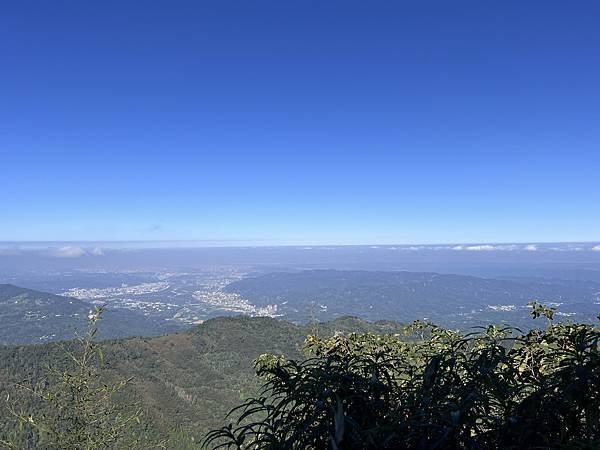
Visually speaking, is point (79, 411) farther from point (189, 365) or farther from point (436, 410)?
point (189, 365)

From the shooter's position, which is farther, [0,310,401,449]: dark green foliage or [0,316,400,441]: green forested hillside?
[0,316,400,441]: green forested hillside

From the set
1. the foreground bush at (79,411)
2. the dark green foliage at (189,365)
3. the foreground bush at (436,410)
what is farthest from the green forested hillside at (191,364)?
the foreground bush at (436,410)

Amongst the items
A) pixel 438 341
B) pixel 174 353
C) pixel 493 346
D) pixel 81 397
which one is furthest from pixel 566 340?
pixel 174 353

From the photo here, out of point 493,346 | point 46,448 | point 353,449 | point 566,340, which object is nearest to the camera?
point 353,449

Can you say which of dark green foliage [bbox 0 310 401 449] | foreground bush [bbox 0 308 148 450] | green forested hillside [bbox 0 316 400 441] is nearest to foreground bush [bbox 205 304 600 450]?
foreground bush [bbox 0 308 148 450]

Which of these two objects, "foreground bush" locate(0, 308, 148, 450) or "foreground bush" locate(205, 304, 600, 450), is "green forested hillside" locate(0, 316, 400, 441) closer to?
"foreground bush" locate(0, 308, 148, 450)

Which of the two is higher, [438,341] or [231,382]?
[438,341]

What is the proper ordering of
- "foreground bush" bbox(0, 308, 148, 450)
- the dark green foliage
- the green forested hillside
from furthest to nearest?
the green forested hillside, the dark green foliage, "foreground bush" bbox(0, 308, 148, 450)

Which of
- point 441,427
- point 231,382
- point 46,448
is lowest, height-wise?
point 231,382

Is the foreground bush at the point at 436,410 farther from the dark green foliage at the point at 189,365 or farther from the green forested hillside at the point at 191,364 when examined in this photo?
the green forested hillside at the point at 191,364

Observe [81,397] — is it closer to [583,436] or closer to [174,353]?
[583,436]

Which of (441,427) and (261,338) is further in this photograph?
(261,338)
